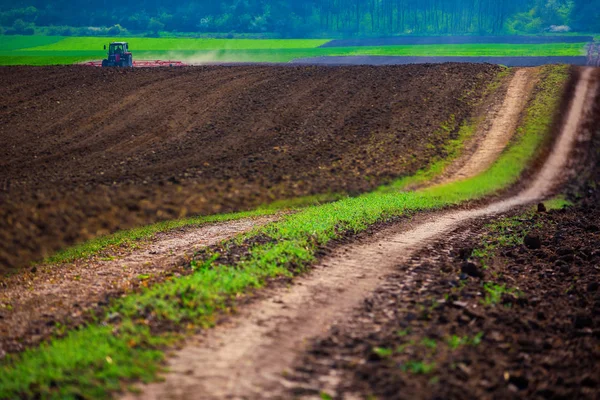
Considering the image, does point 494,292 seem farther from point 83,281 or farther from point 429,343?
point 83,281

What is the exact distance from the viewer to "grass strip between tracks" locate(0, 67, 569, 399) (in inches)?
346

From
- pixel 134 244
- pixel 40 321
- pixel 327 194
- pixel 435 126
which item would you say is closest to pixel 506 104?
pixel 435 126

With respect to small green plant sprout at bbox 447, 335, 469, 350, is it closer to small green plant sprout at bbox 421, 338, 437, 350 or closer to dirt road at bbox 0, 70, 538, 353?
small green plant sprout at bbox 421, 338, 437, 350

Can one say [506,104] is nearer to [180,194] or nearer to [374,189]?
[374,189]

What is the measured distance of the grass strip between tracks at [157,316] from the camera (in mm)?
8781

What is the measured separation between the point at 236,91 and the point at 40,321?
108 feet

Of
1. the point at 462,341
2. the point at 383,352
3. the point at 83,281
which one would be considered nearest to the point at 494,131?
the point at 83,281

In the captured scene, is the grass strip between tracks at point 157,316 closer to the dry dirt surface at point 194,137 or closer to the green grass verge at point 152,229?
the green grass verge at point 152,229

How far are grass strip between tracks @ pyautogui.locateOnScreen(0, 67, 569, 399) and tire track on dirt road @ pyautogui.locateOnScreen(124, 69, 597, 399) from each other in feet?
1.29

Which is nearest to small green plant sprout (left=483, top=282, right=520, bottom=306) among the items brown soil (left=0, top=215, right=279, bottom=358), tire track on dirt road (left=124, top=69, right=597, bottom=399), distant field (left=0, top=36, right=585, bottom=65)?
tire track on dirt road (left=124, top=69, right=597, bottom=399)

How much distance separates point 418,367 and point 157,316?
4.12 meters

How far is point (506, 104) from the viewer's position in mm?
41094

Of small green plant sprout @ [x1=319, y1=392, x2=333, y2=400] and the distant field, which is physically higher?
the distant field

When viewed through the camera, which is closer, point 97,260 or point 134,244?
point 97,260
